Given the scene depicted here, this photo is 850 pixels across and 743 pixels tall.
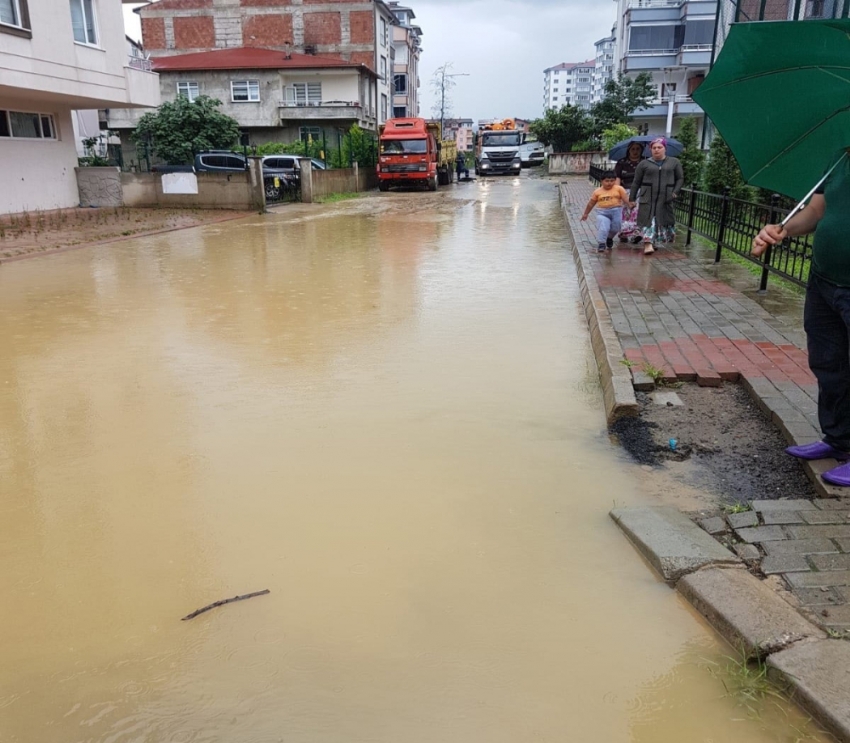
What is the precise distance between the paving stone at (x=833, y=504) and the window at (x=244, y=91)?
41685mm

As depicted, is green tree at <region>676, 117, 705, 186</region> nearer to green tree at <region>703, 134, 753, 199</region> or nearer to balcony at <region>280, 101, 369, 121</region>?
green tree at <region>703, 134, 753, 199</region>

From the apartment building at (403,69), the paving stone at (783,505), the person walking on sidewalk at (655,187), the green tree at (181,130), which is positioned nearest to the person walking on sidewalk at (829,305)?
the paving stone at (783,505)

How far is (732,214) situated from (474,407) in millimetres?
6723

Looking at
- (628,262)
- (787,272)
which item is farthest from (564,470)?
(628,262)

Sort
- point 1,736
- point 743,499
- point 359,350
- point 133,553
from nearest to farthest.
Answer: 1. point 1,736
2. point 133,553
3. point 743,499
4. point 359,350

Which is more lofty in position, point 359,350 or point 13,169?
point 13,169

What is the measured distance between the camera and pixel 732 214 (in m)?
10.2

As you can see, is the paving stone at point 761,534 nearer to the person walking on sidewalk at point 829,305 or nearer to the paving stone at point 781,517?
the paving stone at point 781,517

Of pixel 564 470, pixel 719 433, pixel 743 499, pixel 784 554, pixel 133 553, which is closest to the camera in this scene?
pixel 784 554

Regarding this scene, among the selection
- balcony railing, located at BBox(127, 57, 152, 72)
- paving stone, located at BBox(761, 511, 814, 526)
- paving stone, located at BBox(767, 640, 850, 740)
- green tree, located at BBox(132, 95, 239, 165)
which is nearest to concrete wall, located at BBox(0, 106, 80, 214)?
balcony railing, located at BBox(127, 57, 152, 72)

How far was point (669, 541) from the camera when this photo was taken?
11.1 ft

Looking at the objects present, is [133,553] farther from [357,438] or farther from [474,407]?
[474,407]

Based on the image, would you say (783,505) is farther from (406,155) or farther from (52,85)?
(406,155)

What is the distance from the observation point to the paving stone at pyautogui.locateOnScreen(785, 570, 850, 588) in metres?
2.96
